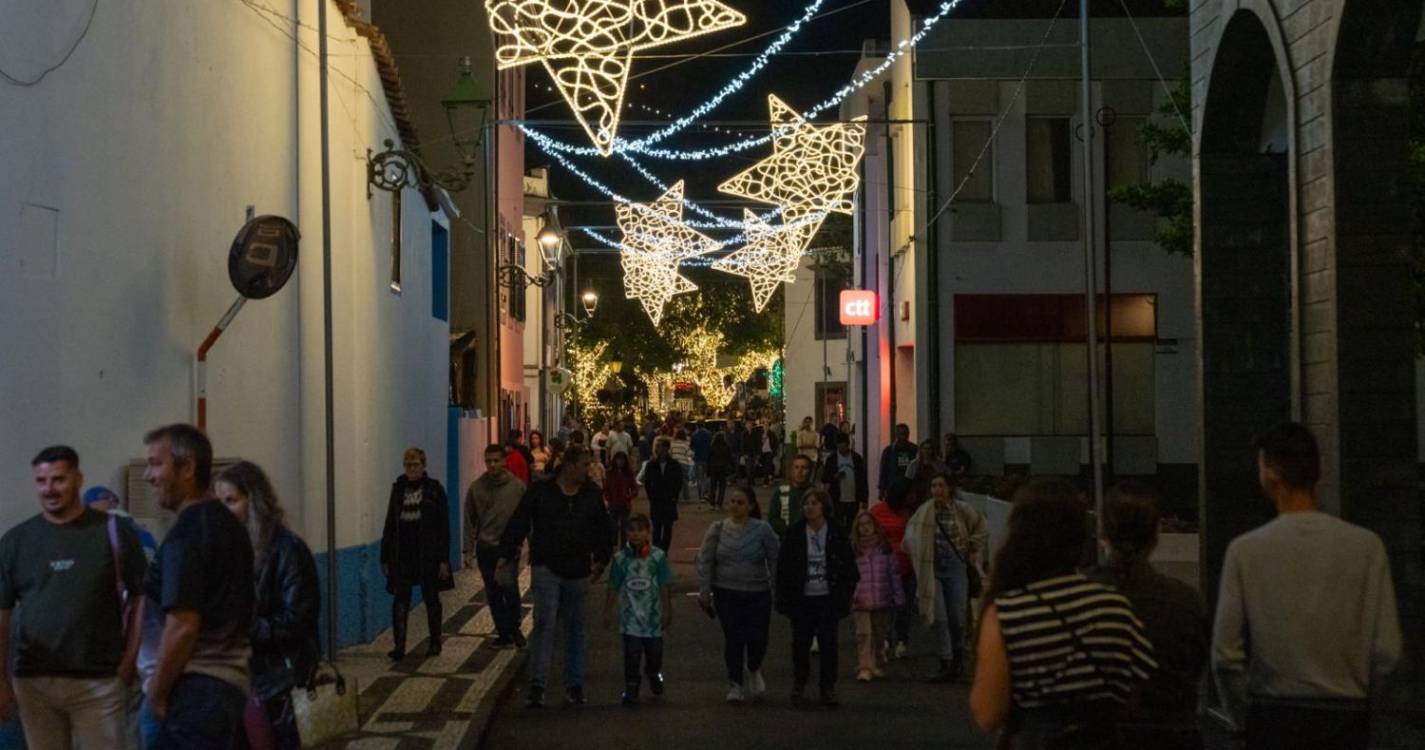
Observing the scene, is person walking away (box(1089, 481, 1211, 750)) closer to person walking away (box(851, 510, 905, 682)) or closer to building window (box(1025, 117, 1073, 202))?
person walking away (box(851, 510, 905, 682))

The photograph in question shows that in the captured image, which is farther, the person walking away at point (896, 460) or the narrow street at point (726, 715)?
the person walking away at point (896, 460)

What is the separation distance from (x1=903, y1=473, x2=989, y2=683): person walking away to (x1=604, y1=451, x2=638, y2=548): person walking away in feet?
29.3

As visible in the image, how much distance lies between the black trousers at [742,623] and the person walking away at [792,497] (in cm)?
285

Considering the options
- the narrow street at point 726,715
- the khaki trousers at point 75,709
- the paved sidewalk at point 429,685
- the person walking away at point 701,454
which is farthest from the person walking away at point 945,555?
the person walking away at point 701,454

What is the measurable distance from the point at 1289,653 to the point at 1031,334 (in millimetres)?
26167

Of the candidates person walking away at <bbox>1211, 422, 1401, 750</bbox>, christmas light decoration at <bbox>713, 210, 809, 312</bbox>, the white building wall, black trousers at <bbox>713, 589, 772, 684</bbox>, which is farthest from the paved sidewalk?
christmas light decoration at <bbox>713, 210, 809, 312</bbox>

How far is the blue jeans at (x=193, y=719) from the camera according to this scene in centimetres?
657

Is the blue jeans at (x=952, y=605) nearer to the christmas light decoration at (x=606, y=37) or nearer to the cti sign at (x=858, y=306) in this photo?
the christmas light decoration at (x=606, y=37)

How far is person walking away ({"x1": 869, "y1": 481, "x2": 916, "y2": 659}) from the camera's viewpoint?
16.4 m

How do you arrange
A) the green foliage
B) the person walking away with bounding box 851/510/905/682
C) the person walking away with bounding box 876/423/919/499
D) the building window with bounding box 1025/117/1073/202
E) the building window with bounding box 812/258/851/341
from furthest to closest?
1. the building window with bounding box 812/258/851/341
2. the building window with bounding box 1025/117/1073/202
3. the person walking away with bounding box 876/423/919/499
4. the green foliage
5. the person walking away with bounding box 851/510/905/682

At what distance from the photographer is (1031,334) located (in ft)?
105

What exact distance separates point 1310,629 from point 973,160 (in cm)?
2644

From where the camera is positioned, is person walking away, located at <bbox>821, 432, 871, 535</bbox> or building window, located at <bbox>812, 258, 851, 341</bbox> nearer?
person walking away, located at <bbox>821, 432, 871, 535</bbox>

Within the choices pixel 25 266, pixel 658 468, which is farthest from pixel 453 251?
pixel 25 266
